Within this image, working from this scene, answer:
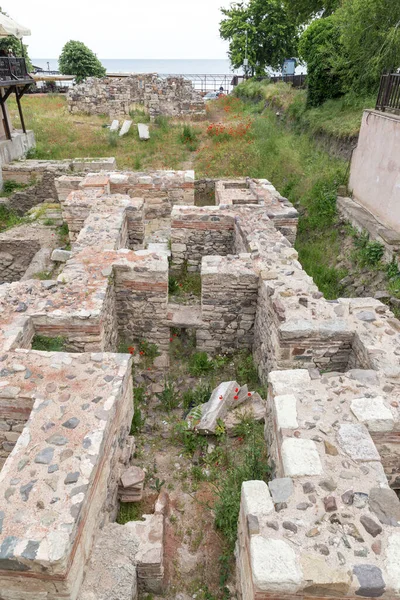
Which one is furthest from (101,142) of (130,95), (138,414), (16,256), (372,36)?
(138,414)

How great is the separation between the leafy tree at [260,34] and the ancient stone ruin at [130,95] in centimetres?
1107

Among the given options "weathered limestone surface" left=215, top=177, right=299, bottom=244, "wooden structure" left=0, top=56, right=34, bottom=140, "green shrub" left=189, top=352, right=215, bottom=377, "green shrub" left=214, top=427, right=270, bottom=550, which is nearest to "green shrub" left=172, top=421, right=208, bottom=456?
"green shrub" left=214, top=427, right=270, bottom=550

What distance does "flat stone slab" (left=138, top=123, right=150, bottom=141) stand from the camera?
1575 centimetres

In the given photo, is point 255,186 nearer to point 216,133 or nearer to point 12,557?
point 216,133

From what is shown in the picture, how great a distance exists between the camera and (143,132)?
16.1 metres

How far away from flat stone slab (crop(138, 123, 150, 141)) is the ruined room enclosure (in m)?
9.91

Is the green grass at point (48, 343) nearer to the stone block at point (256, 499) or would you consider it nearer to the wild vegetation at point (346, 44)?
the stone block at point (256, 499)

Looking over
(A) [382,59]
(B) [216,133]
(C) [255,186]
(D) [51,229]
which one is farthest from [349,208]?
(B) [216,133]

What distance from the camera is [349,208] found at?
8.86m

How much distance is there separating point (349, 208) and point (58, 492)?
8.08 m

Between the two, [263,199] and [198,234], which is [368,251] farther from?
[198,234]

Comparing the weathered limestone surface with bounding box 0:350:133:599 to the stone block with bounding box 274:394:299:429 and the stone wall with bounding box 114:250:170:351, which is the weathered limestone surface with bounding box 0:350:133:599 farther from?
the stone wall with bounding box 114:250:170:351

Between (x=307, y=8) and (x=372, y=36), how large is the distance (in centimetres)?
1085

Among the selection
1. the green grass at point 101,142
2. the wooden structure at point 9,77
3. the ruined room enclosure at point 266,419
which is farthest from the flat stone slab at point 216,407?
the wooden structure at point 9,77
